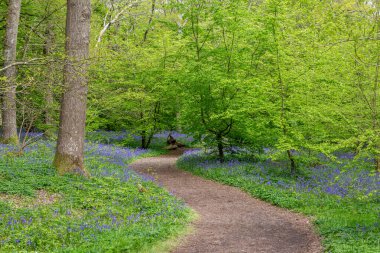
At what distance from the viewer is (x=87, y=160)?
47.5ft

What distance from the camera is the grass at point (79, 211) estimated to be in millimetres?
6539

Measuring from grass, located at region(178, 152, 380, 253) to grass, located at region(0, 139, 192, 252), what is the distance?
3.10m

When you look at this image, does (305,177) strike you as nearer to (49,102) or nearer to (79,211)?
(79,211)

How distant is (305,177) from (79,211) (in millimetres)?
8682

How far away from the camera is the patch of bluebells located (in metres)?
11.9

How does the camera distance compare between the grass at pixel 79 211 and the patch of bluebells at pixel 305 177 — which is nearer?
the grass at pixel 79 211

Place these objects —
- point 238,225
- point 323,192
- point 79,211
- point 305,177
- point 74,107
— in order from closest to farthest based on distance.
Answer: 1. point 79,211
2. point 238,225
3. point 74,107
4. point 323,192
5. point 305,177

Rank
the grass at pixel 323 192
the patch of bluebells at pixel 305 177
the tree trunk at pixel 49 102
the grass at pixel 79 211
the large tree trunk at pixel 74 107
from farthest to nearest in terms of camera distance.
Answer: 1. the patch of bluebells at pixel 305 177
2. the tree trunk at pixel 49 102
3. the large tree trunk at pixel 74 107
4. the grass at pixel 323 192
5. the grass at pixel 79 211

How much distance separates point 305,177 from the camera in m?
14.0

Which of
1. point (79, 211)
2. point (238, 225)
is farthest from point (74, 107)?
point (238, 225)

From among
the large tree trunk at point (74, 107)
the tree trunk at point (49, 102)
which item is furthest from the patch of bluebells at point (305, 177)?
the tree trunk at point (49, 102)

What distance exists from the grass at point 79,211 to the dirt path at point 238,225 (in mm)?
621

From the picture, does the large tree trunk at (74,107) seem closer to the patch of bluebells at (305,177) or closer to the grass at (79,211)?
the grass at (79,211)

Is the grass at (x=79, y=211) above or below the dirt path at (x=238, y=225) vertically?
above
